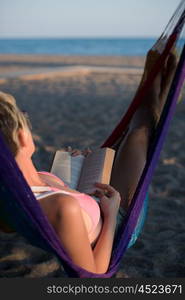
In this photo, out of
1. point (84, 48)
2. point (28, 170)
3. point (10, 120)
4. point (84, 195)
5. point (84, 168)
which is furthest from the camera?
point (84, 48)

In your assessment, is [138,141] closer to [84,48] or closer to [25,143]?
[25,143]

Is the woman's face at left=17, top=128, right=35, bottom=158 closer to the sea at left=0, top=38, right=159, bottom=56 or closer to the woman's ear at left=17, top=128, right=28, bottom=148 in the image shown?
the woman's ear at left=17, top=128, right=28, bottom=148

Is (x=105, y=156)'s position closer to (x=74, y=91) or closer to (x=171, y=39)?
(x=171, y=39)

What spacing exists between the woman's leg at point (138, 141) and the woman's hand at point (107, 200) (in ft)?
0.66

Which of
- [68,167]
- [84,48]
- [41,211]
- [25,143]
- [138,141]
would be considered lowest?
[84,48]

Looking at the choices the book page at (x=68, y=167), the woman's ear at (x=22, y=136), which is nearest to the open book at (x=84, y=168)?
the book page at (x=68, y=167)

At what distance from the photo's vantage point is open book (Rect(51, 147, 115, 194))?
1803 mm

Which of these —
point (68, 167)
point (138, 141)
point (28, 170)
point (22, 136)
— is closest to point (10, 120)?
point (22, 136)

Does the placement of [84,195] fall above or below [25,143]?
below

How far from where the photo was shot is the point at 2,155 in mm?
1269

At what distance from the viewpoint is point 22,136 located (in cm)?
133

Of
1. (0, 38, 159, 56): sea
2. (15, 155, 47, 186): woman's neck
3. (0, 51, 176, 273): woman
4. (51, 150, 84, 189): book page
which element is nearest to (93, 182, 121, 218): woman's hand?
(0, 51, 176, 273): woman

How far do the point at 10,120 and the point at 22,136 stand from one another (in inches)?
2.8

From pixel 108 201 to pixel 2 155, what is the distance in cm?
52
